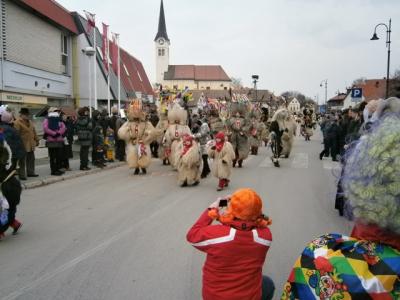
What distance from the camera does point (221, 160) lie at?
10047 mm

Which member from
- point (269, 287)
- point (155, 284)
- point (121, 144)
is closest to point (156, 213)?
point (155, 284)

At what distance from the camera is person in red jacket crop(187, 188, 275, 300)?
284 cm

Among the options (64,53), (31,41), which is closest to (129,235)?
(31,41)

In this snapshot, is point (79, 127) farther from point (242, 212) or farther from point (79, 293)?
point (242, 212)

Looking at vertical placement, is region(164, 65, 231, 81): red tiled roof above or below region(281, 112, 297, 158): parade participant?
above

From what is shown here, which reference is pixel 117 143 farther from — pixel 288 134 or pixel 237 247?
pixel 237 247

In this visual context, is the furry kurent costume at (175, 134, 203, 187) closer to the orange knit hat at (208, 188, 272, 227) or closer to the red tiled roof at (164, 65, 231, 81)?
the orange knit hat at (208, 188, 272, 227)

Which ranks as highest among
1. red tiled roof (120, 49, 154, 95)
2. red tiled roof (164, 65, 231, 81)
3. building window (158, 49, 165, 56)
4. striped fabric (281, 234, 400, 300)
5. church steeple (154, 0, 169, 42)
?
church steeple (154, 0, 169, 42)

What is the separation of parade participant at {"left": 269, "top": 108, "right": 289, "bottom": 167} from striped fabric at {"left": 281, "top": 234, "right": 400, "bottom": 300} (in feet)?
41.5

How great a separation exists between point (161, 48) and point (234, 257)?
11715 cm

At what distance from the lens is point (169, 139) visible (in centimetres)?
1212

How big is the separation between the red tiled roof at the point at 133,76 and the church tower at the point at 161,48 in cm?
6236

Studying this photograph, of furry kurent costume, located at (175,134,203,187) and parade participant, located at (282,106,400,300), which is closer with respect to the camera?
parade participant, located at (282,106,400,300)

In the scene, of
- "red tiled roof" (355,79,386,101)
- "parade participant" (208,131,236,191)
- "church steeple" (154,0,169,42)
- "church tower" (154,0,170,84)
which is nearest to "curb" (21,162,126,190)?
"parade participant" (208,131,236,191)
